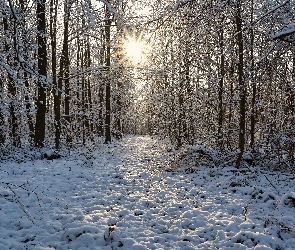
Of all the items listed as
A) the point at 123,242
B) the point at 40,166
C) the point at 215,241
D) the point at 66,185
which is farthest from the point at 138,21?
the point at 40,166

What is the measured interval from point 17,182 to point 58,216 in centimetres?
256

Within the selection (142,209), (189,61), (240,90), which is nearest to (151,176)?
(142,209)

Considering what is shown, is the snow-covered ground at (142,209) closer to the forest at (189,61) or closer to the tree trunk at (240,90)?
the tree trunk at (240,90)

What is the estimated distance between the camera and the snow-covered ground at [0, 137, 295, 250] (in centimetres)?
531

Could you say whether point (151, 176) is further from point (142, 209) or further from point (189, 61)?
point (189, 61)

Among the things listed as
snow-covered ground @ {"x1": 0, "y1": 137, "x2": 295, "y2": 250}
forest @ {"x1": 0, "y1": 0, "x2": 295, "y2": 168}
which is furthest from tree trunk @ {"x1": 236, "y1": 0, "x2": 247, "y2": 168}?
snow-covered ground @ {"x1": 0, "y1": 137, "x2": 295, "y2": 250}

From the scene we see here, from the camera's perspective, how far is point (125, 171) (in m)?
11.5

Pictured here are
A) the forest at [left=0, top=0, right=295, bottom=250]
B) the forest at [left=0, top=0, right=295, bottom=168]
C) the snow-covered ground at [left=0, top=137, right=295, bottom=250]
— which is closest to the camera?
the forest at [left=0, top=0, right=295, bottom=168]

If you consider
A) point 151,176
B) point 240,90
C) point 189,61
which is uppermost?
point 189,61

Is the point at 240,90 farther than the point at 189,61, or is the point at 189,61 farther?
the point at 189,61

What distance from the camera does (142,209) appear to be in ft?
23.7

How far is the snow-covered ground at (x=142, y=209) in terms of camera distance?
5312 mm

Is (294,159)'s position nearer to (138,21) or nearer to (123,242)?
(123,242)

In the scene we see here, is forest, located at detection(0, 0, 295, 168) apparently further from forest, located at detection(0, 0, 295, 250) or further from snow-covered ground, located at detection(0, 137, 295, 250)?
snow-covered ground, located at detection(0, 137, 295, 250)
